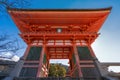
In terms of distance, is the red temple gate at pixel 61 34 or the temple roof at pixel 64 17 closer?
the red temple gate at pixel 61 34

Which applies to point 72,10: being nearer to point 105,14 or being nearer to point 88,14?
point 88,14

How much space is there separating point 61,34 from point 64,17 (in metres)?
1.90

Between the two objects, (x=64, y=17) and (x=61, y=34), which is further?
(x=64, y=17)

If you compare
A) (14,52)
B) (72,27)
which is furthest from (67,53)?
(14,52)

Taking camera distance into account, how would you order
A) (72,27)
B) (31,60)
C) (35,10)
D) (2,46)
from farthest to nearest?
(72,27)
(35,10)
(31,60)
(2,46)

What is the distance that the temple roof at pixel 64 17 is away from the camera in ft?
49.8

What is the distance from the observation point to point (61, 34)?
15.2 meters

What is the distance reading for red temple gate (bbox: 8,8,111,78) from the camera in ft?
45.2

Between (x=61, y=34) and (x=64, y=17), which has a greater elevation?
(x=64, y=17)

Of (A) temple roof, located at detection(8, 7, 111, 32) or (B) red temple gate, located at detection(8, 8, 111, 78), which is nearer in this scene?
(B) red temple gate, located at detection(8, 8, 111, 78)

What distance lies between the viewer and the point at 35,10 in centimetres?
1502

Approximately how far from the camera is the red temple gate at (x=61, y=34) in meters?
13.8

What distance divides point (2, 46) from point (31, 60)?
1009 centimetres

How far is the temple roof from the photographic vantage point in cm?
1519
